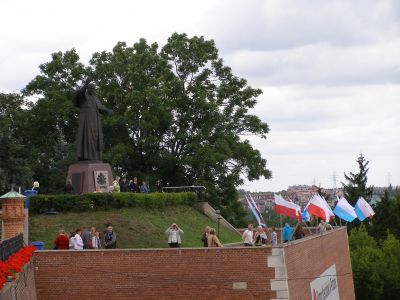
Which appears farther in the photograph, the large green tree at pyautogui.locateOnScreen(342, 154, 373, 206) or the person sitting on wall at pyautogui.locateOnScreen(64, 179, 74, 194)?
the large green tree at pyautogui.locateOnScreen(342, 154, 373, 206)

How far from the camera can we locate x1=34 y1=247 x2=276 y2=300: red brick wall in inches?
810

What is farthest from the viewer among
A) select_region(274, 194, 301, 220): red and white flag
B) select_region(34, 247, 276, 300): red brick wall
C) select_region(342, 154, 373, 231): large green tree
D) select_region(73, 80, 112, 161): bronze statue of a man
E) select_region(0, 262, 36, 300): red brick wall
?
select_region(342, 154, 373, 231): large green tree

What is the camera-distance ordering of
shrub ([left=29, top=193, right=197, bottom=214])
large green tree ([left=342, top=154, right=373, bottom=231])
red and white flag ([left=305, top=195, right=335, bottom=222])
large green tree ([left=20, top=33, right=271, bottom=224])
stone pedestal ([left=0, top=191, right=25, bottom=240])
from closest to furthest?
1. stone pedestal ([left=0, top=191, right=25, bottom=240])
2. shrub ([left=29, top=193, right=197, bottom=214])
3. red and white flag ([left=305, top=195, right=335, bottom=222])
4. large green tree ([left=20, top=33, right=271, bottom=224])
5. large green tree ([left=342, top=154, right=373, bottom=231])

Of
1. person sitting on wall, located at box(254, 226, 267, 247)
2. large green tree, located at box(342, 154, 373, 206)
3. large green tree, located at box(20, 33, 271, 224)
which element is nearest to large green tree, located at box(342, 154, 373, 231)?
large green tree, located at box(342, 154, 373, 206)

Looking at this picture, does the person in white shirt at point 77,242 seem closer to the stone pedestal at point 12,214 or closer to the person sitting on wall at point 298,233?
the stone pedestal at point 12,214

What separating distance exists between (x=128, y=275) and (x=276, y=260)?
390 centimetres

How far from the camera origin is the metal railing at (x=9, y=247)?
15.5 meters

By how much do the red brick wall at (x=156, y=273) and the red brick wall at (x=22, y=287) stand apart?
0.97 m

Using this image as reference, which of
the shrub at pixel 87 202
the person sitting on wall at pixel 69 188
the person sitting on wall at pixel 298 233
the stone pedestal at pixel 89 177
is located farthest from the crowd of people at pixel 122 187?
the person sitting on wall at pixel 298 233

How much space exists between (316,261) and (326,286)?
2392 millimetres

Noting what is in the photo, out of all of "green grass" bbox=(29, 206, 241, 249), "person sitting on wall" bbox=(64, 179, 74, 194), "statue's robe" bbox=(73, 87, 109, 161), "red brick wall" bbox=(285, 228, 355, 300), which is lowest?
"red brick wall" bbox=(285, 228, 355, 300)

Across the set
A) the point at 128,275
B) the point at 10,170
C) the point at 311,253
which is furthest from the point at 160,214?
the point at 10,170

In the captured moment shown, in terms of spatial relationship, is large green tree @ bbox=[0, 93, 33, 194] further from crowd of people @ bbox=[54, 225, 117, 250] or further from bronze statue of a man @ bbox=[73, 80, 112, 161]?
crowd of people @ bbox=[54, 225, 117, 250]

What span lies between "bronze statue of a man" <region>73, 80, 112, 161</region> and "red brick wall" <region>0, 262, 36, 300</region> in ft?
34.6
